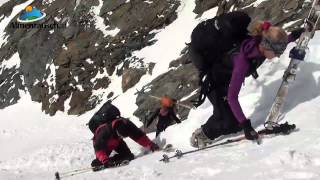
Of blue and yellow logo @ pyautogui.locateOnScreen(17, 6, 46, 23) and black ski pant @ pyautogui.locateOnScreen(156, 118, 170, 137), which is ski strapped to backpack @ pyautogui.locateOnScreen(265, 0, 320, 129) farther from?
blue and yellow logo @ pyautogui.locateOnScreen(17, 6, 46, 23)

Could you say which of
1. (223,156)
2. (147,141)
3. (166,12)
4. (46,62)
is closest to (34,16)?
(46,62)

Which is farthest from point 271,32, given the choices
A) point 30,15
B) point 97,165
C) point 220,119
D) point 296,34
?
point 30,15

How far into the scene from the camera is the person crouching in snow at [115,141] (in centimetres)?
828

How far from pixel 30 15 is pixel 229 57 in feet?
58.5

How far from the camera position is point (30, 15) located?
2319 cm

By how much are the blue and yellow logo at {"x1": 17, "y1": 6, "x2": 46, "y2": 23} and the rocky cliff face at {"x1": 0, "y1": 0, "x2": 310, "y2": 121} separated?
0.72 m

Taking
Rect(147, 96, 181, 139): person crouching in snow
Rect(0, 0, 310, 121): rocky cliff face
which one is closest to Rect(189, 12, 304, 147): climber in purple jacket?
Rect(147, 96, 181, 139): person crouching in snow

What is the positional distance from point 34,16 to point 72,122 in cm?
842

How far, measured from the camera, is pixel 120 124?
834 centimetres

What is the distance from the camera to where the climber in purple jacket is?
6480 mm

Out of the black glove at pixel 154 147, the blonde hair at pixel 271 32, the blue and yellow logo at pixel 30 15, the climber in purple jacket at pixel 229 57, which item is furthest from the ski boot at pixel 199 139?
the blue and yellow logo at pixel 30 15

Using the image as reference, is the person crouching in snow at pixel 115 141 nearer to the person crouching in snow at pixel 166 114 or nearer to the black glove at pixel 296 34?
the person crouching in snow at pixel 166 114

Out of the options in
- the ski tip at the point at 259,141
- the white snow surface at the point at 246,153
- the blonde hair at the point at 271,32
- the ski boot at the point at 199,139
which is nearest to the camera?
the white snow surface at the point at 246,153

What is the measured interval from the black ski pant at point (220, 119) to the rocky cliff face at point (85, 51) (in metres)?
6.41
